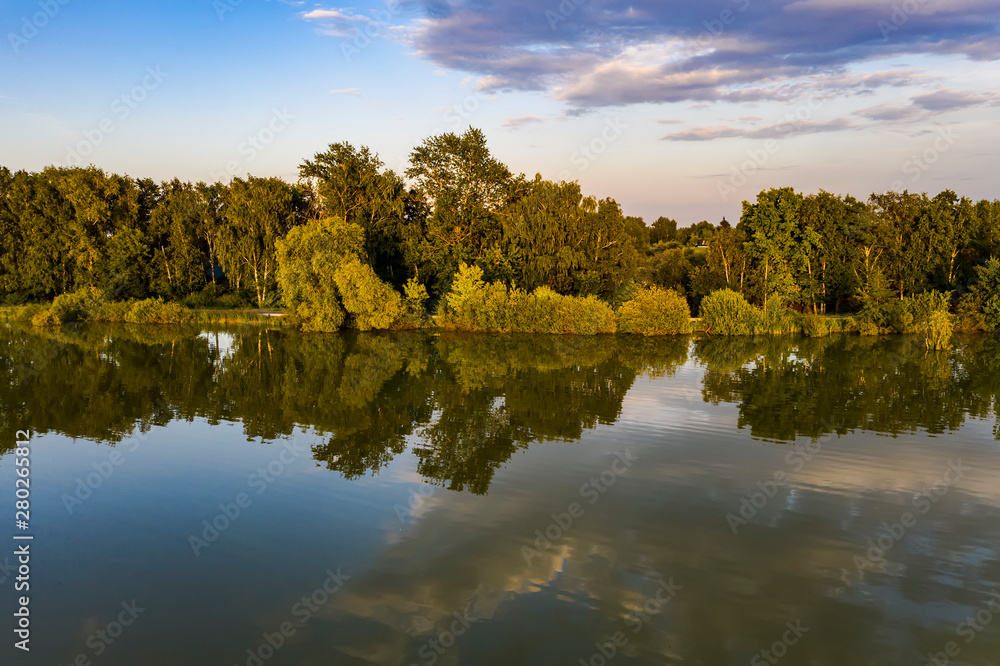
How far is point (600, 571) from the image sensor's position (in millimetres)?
11297

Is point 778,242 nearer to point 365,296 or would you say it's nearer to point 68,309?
point 365,296

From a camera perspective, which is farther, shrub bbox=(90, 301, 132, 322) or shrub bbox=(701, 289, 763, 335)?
shrub bbox=(90, 301, 132, 322)

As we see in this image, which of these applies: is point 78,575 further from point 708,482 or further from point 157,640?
point 708,482

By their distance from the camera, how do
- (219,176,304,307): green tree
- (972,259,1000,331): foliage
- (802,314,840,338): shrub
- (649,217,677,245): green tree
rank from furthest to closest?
(649,217,677,245): green tree → (219,176,304,307): green tree → (972,259,1000,331): foliage → (802,314,840,338): shrub

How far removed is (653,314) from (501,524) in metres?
41.0

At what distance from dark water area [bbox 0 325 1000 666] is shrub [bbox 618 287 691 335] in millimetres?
23634

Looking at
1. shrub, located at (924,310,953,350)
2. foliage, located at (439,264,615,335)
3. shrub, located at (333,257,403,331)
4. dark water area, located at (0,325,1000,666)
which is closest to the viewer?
dark water area, located at (0,325,1000,666)

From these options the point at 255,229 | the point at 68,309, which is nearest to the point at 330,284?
the point at 68,309

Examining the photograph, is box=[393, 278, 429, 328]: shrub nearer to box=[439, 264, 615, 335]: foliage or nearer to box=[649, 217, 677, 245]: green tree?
box=[439, 264, 615, 335]: foliage

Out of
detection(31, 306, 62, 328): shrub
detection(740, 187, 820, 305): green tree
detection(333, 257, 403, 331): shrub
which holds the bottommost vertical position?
detection(31, 306, 62, 328): shrub

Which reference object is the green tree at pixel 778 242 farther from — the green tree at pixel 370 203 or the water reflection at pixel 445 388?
the green tree at pixel 370 203

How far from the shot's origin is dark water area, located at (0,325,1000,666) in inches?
368

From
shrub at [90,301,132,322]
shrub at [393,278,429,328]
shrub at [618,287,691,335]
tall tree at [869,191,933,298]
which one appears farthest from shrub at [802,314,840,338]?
shrub at [90,301,132,322]

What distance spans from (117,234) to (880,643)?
81.6m
